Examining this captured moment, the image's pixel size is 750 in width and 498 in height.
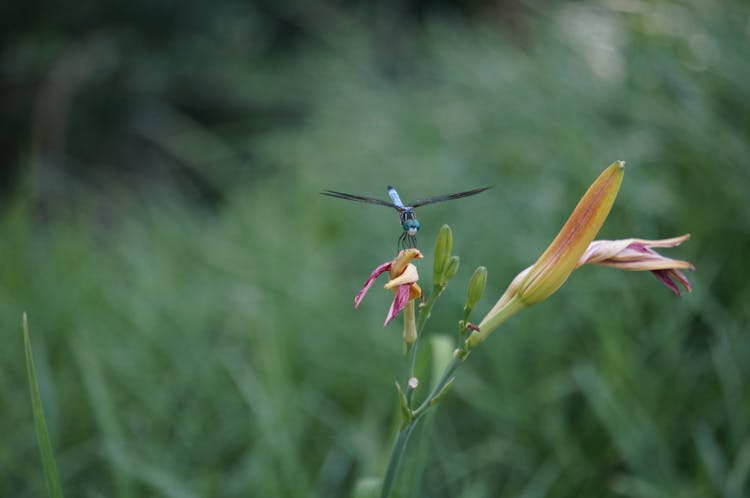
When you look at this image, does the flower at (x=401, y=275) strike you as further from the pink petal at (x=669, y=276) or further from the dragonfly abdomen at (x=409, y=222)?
the pink petal at (x=669, y=276)

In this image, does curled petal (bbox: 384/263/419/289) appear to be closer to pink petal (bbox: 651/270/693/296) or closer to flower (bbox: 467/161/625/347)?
flower (bbox: 467/161/625/347)

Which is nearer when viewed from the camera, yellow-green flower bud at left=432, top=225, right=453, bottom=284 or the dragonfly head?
the dragonfly head

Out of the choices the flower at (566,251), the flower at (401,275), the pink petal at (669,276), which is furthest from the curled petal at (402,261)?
the pink petal at (669,276)

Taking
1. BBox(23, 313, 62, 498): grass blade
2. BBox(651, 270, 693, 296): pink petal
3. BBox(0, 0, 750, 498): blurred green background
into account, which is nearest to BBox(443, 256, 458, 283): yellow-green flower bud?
BBox(651, 270, 693, 296): pink petal

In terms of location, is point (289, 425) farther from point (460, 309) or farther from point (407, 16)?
point (407, 16)

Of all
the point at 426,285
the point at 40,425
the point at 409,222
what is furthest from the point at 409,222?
the point at 426,285

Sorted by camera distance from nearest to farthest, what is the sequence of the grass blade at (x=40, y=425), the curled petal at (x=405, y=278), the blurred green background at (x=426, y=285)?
1. the curled petal at (x=405, y=278)
2. the grass blade at (x=40, y=425)
3. the blurred green background at (x=426, y=285)

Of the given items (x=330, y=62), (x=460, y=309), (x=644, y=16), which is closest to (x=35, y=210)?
(x=330, y=62)
